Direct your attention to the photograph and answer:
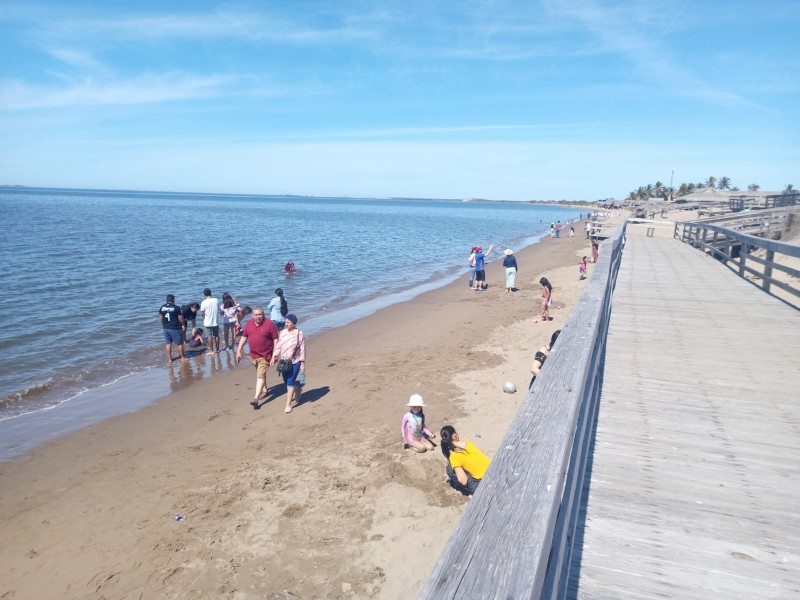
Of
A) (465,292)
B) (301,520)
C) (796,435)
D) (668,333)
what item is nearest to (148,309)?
(465,292)

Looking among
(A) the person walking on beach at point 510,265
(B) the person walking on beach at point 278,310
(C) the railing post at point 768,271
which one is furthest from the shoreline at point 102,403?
(C) the railing post at point 768,271

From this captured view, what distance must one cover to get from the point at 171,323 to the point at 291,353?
501cm

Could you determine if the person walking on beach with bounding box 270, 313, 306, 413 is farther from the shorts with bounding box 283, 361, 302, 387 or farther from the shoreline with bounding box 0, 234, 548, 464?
the shoreline with bounding box 0, 234, 548, 464

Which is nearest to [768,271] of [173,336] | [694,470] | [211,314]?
[694,470]

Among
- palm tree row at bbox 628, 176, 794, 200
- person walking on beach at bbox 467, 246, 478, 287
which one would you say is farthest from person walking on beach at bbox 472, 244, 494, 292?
palm tree row at bbox 628, 176, 794, 200

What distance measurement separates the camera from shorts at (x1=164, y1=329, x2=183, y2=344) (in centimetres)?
1231

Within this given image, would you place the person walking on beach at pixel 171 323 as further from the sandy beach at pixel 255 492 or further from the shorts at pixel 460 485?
the shorts at pixel 460 485

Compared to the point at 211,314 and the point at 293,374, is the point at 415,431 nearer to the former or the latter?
the point at 293,374

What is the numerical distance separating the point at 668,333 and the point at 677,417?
110 inches

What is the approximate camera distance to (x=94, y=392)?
1078 cm

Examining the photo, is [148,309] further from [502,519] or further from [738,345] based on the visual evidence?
[502,519]

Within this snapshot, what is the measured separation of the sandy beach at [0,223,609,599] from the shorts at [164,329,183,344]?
66.2 inches

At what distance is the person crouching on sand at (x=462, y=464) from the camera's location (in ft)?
19.1

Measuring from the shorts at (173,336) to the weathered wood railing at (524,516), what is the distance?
38.5ft
